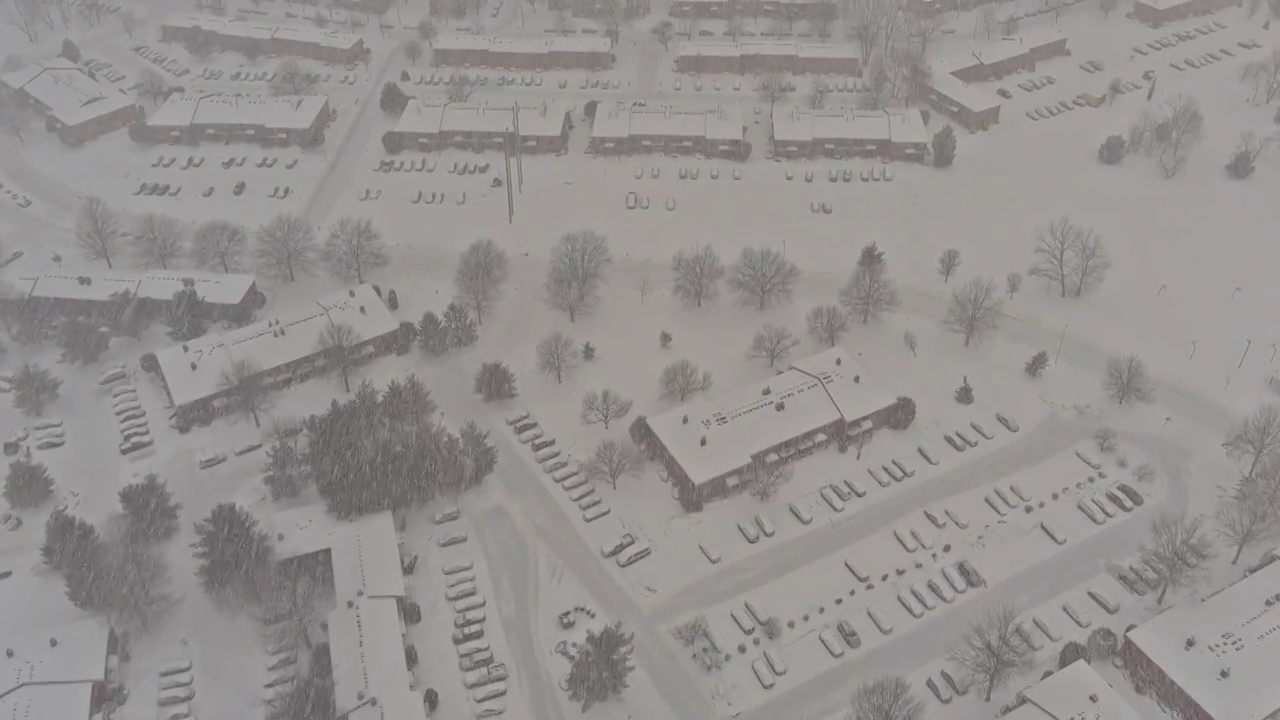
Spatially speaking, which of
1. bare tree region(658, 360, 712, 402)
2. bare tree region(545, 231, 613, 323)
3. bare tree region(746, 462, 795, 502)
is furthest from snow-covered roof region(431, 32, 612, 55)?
bare tree region(746, 462, 795, 502)

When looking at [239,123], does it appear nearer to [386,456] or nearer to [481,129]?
[481,129]

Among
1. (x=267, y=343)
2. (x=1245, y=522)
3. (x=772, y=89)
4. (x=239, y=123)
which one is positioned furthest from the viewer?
(x=772, y=89)

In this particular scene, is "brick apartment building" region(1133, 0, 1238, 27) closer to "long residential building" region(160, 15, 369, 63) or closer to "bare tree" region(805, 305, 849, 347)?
"bare tree" region(805, 305, 849, 347)

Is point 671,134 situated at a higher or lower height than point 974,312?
higher

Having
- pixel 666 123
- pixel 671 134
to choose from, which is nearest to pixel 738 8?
pixel 666 123

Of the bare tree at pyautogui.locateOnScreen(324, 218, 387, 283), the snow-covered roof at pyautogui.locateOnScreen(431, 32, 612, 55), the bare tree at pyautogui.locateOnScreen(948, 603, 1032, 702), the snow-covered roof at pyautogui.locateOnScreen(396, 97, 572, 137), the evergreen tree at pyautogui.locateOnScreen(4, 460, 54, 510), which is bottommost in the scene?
the bare tree at pyautogui.locateOnScreen(948, 603, 1032, 702)

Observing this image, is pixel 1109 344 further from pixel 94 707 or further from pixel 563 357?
pixel 94 707
